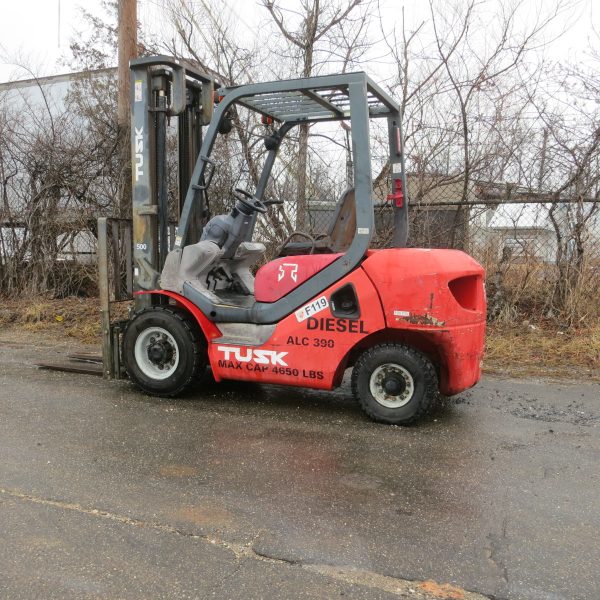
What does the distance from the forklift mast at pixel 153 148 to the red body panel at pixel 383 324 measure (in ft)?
3.88

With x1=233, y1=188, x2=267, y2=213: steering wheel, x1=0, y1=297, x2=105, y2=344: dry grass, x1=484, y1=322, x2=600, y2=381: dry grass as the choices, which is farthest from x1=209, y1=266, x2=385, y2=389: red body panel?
x1=0, y1=297, x2=105, y2=344: dry grass

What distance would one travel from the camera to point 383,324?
4523mm

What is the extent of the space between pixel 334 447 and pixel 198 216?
2712 millimetres

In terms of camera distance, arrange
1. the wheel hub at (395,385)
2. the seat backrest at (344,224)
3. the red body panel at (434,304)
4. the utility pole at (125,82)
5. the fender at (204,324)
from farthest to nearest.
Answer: the utility pole at (125,82), the fender at (204,324), the seat backrest at (344,224), the wheel hub at (395,385), the red body panel at (434,304)

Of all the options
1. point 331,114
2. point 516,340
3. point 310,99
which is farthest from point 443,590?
point 516,340

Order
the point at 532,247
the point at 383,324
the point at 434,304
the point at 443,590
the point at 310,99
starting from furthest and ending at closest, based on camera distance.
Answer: the point at 532,247
the point at 310,99
the point at 383,324
the point at 434,304
the point at 443,590

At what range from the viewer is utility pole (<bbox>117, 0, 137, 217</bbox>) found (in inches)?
348

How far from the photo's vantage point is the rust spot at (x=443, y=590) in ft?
8.16

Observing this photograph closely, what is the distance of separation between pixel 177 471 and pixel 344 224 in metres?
2.49

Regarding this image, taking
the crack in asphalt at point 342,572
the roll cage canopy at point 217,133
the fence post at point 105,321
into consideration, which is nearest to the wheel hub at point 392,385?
the roll cage canopy at point 217,133

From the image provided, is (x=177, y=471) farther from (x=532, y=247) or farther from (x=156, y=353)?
(x=532, y=247)

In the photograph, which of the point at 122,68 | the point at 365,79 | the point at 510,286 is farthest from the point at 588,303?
the point at 122,68

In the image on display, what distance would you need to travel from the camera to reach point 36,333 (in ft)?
28.4

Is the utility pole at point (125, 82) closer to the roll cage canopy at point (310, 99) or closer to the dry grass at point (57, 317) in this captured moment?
the dry grass at point (57, 317)
